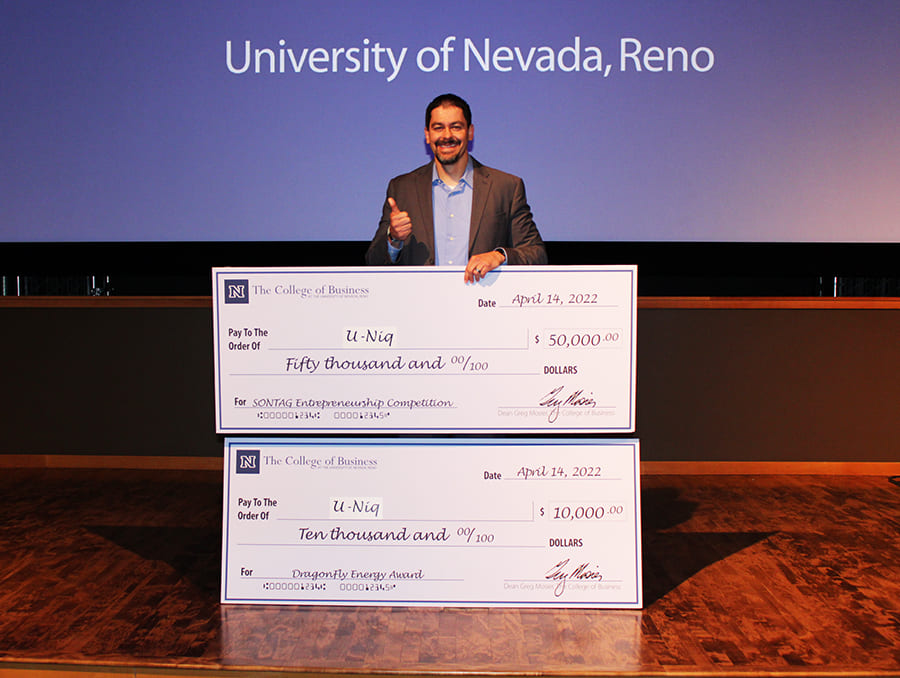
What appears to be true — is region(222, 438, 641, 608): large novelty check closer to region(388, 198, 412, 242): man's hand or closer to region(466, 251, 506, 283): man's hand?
region(466, 251, 506, 283): man's hand

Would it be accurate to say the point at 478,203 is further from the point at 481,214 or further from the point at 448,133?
the point at 448,133

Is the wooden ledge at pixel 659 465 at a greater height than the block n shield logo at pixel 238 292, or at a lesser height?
lesser

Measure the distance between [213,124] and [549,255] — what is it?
1751mm

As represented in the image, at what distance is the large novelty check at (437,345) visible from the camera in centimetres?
197

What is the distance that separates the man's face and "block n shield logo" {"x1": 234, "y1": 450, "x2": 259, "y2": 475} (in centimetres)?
103

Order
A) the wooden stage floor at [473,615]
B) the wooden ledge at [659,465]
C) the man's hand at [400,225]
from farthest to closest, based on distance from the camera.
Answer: the wooden ledge at [659,465], the man's hand at [400,225], the wooden stage floor at [473,615]

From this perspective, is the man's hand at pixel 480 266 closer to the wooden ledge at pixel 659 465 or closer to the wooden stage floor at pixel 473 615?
the wooden stage floor at pixel 473 615

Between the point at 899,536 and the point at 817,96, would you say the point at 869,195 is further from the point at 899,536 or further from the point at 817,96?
the point at 899,536

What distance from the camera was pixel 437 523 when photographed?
6.56 feet

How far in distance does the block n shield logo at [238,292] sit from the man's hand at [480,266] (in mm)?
603

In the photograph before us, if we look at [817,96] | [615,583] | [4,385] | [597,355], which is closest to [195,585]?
[615,583]
